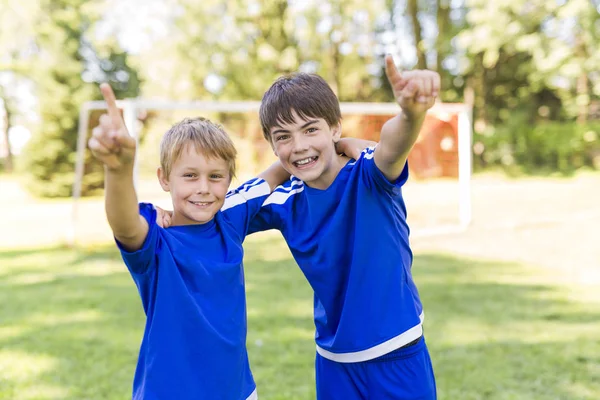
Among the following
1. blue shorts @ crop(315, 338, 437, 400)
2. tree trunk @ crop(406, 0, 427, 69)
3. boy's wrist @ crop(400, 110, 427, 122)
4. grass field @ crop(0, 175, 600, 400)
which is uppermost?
tree trunk @ crop(406, 0, 427, 69)

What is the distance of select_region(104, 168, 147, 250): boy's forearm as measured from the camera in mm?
1389

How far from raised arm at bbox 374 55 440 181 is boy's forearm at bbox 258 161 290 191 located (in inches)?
20.9

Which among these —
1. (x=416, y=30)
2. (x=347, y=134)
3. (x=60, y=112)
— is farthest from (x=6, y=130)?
(x=347, y=134)

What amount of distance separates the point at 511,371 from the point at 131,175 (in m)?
3.01

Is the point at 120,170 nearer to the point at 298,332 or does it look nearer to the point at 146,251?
the point at 146,251

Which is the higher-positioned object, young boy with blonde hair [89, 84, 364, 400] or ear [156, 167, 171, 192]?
ear [156, 167, 171, 192]

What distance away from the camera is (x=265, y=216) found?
209 cm

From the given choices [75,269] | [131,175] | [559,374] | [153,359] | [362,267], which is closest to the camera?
[131,175]

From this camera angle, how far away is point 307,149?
1.94m

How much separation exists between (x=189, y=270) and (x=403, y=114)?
2.44 ft

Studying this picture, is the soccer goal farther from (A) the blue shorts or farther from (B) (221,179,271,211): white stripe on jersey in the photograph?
(A) the blue shorts

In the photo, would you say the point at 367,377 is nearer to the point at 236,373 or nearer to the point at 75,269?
the point at 236,373

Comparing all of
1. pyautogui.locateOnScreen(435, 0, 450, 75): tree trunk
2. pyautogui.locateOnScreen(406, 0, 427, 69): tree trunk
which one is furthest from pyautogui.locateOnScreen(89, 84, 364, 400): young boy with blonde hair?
pyautogui.locateOnScreen(406, 0, 427, 69): tree trunk

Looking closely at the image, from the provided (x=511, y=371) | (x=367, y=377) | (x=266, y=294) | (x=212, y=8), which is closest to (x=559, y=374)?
(x=511, y=371)
